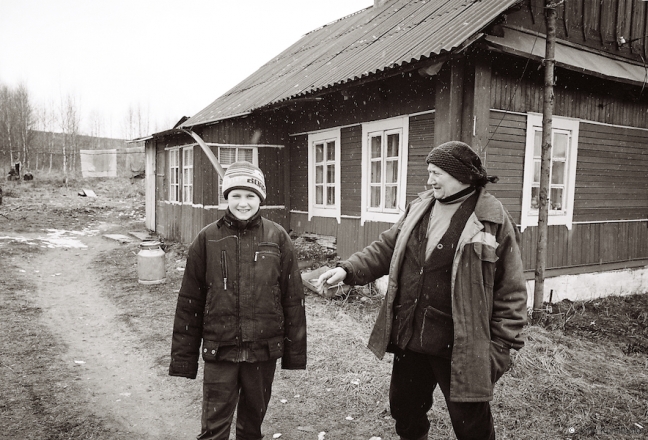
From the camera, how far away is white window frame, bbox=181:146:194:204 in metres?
12.1

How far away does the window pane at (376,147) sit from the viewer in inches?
311

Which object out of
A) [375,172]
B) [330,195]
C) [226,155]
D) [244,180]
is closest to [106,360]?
[244,180]

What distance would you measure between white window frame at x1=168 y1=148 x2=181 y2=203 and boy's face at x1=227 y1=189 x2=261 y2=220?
36.4 ft

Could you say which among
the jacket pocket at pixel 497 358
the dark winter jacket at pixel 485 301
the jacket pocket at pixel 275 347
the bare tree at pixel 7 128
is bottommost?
the jacket pocket at pixel 275 347

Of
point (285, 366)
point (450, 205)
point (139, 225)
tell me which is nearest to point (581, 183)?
point (450, 205)

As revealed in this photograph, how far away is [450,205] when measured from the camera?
248 cm

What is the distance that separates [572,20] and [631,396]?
236 inches

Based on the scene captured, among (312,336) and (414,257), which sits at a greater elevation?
(414,257)

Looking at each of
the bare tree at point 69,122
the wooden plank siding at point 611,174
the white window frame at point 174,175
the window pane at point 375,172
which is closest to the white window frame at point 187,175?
the white window frame at point 174,175

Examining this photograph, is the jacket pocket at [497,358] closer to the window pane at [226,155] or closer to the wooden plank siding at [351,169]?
the wooden plank siding at [351,169]

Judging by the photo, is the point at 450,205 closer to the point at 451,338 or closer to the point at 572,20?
the point at 451,338

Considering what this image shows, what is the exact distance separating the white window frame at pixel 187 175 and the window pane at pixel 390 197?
243 inches

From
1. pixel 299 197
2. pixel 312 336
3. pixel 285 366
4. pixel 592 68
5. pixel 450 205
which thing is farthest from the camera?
pixel 299 197

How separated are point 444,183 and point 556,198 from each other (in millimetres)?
5869
